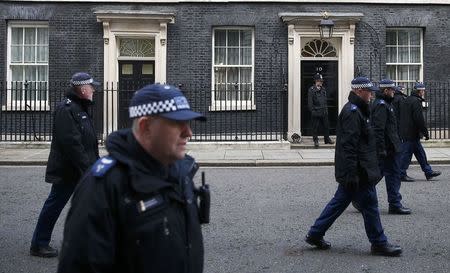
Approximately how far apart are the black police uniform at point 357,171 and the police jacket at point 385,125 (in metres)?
1.68

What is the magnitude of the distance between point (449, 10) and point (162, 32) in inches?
371

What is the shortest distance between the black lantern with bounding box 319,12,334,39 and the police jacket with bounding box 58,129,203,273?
16.1 m

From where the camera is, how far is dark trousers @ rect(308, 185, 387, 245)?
592 cm

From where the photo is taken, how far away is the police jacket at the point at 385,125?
789cm

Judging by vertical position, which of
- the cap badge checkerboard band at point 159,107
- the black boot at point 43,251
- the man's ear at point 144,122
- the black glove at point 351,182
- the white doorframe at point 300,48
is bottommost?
the black boot at point 43,251

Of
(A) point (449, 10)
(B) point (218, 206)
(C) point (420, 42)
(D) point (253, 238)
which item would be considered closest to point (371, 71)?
(C) point (420, 42)

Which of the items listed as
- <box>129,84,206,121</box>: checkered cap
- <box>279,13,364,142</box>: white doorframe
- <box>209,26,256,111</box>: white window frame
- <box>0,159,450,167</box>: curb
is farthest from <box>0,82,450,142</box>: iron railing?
<box>129,84,206,121</box>: checkered cap

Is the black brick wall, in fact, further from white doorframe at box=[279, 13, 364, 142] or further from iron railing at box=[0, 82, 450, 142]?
white doorframe at box=[279, 13, 364, 142]

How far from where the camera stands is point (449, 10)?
19375 millimetres

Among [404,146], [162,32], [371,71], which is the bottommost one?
[404,146]

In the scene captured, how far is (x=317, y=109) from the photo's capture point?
17.3m

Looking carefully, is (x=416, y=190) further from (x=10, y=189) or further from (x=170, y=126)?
(x=170, y=126)

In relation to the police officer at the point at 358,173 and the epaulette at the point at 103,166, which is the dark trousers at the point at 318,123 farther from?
the epaulette at the point at 103,166

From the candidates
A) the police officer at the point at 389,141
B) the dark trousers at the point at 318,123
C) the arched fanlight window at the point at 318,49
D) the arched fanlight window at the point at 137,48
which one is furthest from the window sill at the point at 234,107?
the police officer at the point at 389,141
